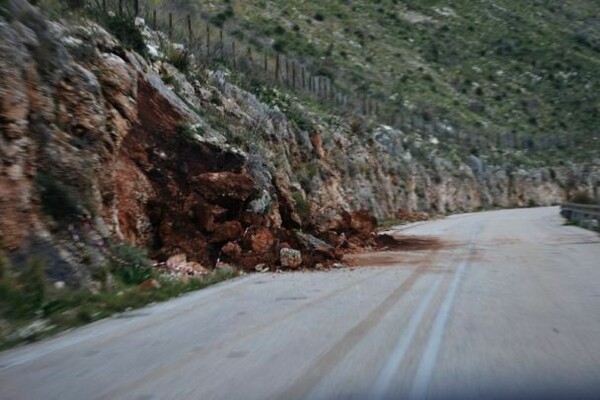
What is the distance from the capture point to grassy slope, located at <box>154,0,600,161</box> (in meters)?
56.8

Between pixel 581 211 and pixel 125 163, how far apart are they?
23256mm

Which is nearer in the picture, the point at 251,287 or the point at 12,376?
the point at 12,376

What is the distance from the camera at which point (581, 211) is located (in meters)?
30.4

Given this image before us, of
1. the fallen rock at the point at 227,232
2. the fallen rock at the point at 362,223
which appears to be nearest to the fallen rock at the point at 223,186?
the fallen rock at the point at 227,232

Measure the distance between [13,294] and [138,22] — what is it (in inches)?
565

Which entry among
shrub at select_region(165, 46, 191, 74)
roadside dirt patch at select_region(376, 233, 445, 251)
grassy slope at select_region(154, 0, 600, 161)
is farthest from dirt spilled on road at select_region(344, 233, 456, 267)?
grassy slope at select_region(154, 0, 600, 161)

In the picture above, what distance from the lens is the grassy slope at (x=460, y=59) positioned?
56750mm

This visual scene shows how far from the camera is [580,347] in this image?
6609 mm

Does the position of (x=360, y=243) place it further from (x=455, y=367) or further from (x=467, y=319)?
(x=455, y=367)

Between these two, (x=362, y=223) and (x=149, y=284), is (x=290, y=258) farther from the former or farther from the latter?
(x=362, y=223)

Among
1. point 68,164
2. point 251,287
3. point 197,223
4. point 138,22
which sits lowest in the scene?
point 251,287

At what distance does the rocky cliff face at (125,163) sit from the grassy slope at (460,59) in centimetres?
3096

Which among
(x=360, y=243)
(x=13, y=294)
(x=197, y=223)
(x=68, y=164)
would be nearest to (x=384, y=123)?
(x=360, y=243)

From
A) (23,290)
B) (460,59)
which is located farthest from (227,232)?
A: (460,59)
